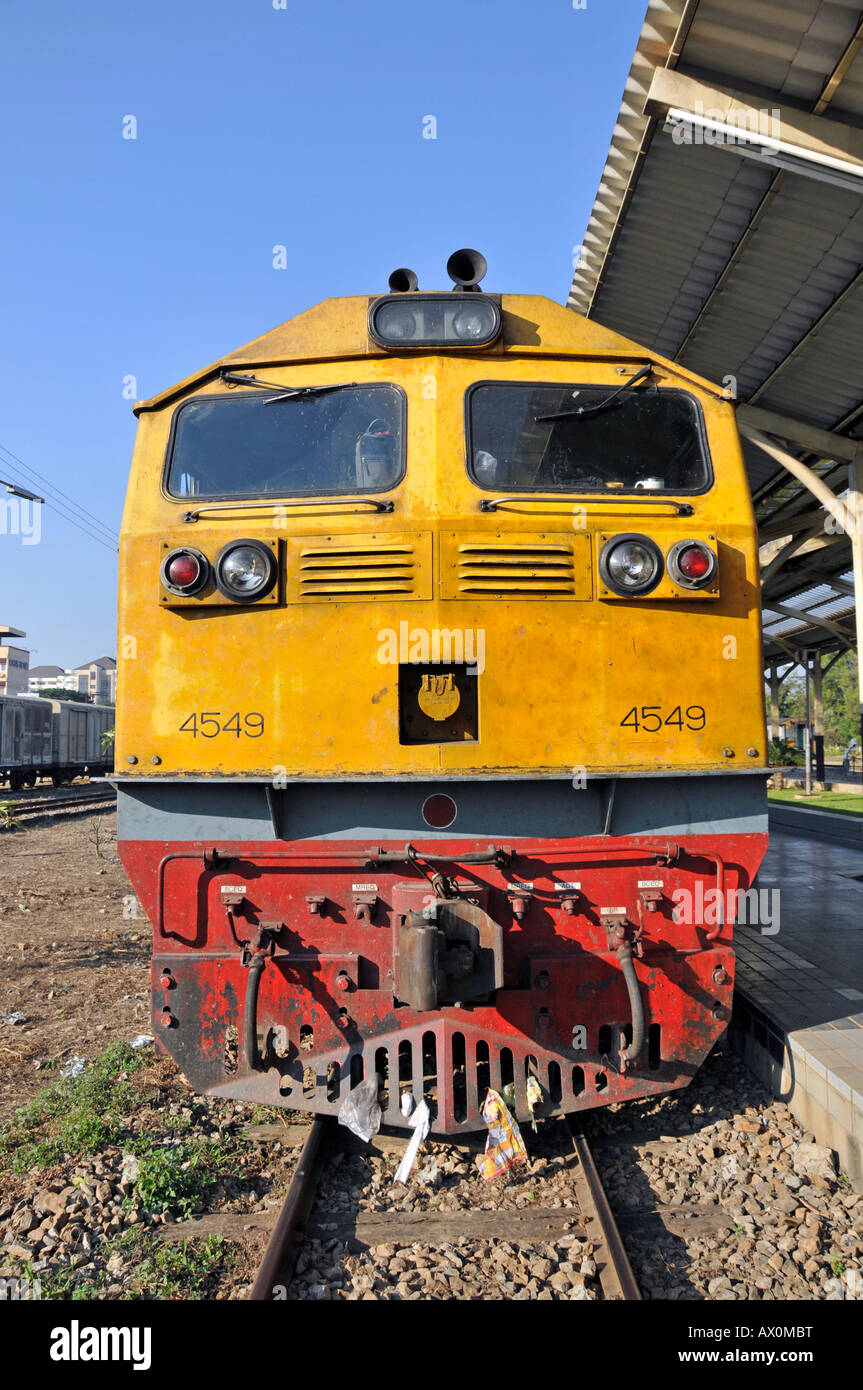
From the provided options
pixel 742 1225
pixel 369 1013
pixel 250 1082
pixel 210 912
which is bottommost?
pixel 742 1225

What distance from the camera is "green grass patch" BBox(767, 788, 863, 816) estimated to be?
18653 mm

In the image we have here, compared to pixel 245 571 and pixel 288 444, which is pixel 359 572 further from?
pixel 288 444

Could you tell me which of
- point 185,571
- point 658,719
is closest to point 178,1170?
point 185,571

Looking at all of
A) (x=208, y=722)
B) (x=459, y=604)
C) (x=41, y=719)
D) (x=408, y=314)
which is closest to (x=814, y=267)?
(x=408, y=314)

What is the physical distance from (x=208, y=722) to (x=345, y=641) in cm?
75

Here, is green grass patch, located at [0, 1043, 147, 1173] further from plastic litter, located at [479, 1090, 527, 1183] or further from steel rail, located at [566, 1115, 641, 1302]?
steel rail, located at [566, 1115, 641, 1302]

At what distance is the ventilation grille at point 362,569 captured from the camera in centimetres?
402

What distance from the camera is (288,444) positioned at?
4406mm

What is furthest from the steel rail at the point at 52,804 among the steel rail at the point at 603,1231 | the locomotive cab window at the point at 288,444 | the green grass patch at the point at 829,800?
the steel rail at the point at 603,1231

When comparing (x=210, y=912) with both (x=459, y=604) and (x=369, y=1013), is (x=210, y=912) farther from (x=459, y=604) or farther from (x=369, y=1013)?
(x=459, y=604)

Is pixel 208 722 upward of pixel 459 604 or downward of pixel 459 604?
downward

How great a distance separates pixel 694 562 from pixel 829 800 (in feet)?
64.9

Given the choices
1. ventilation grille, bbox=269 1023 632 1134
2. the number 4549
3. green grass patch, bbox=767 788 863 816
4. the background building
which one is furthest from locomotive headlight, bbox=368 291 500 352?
the background building

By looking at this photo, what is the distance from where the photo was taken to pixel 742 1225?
3.55 m
